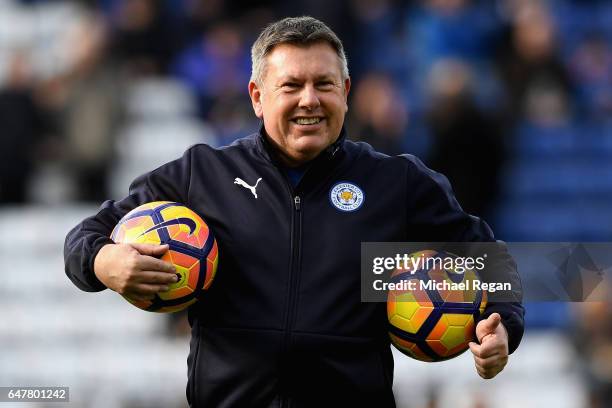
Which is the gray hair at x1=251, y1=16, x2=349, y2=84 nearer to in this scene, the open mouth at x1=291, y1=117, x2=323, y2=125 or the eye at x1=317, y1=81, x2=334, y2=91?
the eye at x1=317, y1=81, x2=334, y2=91

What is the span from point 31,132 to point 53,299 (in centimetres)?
157

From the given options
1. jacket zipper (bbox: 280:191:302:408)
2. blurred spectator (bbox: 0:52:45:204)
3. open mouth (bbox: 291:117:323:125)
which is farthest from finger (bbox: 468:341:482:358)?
blurred spectator (bbox: 0:52:45:204)

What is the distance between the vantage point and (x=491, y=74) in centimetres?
1223

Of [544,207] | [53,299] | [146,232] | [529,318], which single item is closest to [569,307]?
[529,318]

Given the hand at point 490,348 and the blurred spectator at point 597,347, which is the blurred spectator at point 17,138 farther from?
the hand at point 490,348

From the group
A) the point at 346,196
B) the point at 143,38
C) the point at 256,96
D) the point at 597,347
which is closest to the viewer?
the point at 346,196

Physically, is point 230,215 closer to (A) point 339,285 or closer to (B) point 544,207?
(A) point 339,285

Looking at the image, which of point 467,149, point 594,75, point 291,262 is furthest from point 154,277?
point 594,75

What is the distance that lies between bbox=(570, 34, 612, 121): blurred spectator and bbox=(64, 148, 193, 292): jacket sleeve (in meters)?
8.47

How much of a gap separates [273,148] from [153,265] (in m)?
0.70

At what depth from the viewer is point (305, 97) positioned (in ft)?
15.0

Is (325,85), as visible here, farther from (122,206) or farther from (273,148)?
(122,206)

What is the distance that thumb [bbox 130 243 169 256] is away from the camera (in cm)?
439

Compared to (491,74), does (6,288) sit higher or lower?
lower
